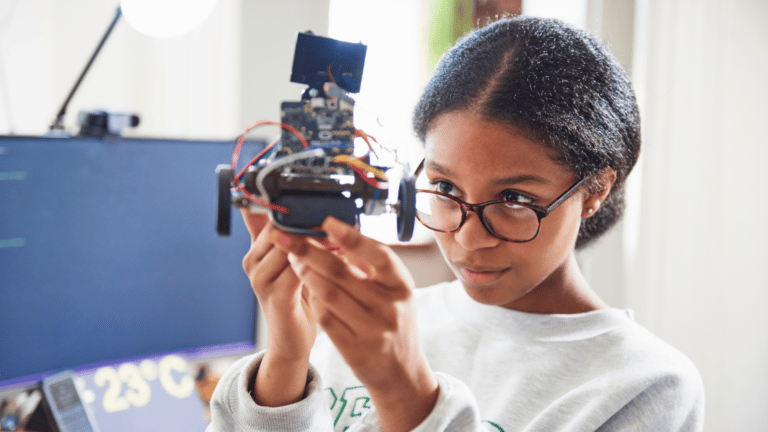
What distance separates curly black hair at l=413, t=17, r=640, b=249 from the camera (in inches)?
30.0

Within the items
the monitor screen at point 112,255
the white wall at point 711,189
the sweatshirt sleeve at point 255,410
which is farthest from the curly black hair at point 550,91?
the monitor screen at point 112,255

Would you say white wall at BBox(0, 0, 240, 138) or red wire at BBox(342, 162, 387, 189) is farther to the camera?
white wall at BBox(0, 0, 240, 138)

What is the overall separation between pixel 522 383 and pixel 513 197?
29 centimetres

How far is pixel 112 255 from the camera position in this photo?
1.25 m

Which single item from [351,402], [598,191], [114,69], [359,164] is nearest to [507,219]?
[598,191]

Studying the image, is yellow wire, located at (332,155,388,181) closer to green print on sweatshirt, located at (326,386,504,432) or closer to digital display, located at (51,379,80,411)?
green print on sweatshirt, located at (326,386,504,432)

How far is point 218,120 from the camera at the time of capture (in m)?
1.86

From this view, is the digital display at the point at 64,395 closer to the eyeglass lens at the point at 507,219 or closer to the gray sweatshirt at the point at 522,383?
the gray sweatshirt at the point at 522,383

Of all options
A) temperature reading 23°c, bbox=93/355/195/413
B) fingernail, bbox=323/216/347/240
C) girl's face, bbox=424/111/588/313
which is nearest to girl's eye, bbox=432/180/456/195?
girl's face, bbox=424/111/588/313

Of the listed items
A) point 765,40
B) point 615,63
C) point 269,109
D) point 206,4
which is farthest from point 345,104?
point 269,109

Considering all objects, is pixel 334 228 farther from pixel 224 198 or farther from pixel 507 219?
pixel 507 219

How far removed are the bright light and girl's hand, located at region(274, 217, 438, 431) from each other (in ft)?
3.54

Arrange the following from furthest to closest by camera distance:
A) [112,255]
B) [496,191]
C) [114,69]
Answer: [114,69]
[112,255]
[496,191]

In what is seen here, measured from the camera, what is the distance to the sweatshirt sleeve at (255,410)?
701mm
